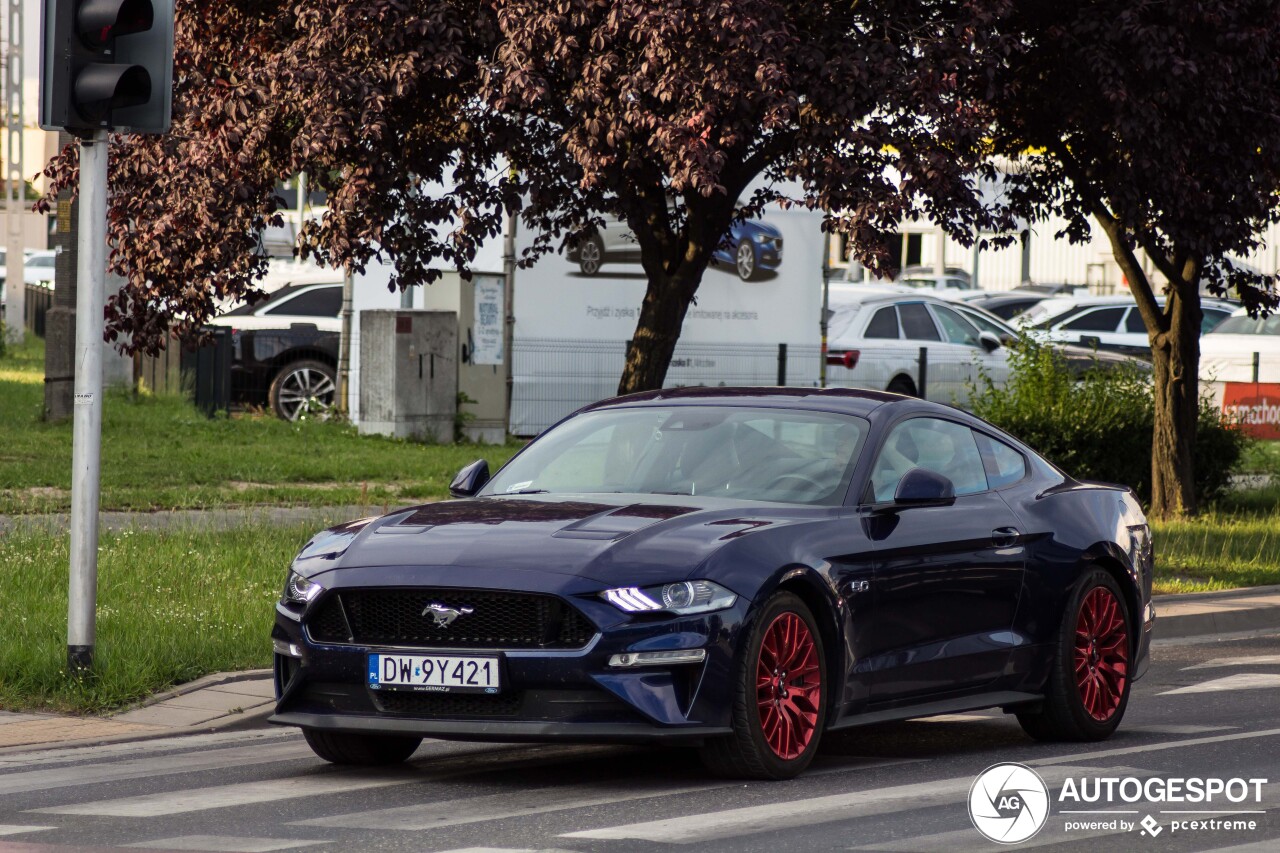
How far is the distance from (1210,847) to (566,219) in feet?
29.3

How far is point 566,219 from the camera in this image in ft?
47.8

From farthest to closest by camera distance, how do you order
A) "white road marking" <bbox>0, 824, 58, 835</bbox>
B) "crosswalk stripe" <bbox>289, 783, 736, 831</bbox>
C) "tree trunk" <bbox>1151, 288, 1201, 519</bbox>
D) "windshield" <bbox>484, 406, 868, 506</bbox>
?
"tree trunk" <bbox>1151, 288, 1201, 519</bbox> < "windshield" <bbox>484, 406, 868, 506</bbox> < "crosswalk stripe" <bbox>289, 783, 736, 831</bbox> < "white road marking" <bbox>0, 824, 58, 835</bbox>

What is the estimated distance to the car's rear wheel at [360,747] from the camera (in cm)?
772

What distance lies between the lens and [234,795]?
23.7 feet

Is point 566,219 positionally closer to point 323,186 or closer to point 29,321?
point 323,186

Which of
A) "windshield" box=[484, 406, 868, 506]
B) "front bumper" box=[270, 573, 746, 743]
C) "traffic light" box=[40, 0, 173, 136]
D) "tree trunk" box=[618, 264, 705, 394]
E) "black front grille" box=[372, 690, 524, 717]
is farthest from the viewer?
"tree trunk" box=[618, 264, 705, 394]

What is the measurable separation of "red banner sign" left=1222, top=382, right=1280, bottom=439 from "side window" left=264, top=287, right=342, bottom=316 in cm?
1102

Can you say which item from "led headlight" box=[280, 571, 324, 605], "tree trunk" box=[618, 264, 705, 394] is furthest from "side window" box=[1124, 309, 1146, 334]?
"led headlight" box=[280, 571, 324, 605]

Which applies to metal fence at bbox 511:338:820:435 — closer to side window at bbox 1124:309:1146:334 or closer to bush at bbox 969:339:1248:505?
bush at bbox 969:339:1248:505

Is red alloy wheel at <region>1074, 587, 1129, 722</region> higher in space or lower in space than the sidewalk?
higher

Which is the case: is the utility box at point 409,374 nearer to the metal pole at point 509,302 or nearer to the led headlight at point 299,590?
the metal pole at point 509,302

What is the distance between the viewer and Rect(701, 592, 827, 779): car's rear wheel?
7.08 meters

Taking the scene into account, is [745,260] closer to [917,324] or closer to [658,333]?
[917,324]

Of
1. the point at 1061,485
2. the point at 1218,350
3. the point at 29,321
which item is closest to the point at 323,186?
the point at 1061,485
